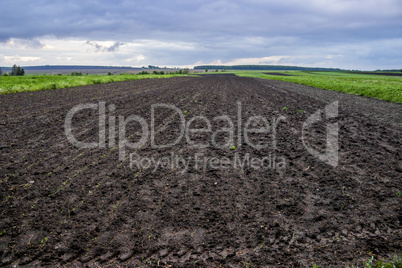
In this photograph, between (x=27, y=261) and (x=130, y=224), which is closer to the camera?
(x=27, y=261)

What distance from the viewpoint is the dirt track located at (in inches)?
139

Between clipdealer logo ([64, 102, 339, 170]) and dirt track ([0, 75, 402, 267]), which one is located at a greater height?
clipdealer logo ([64, 102, 339, 170])

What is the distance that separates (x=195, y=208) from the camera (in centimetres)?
459

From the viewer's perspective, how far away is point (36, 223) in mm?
4070

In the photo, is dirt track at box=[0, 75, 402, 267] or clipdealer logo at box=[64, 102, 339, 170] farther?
clipdealer logo at box=[64, 102, 339, 170]

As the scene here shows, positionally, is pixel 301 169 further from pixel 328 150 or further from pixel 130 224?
pixel 130 224

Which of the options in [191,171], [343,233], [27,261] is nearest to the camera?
[27,261]

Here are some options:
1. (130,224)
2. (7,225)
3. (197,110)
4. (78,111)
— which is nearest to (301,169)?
(130,224)

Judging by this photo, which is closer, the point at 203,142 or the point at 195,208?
the point at 195,208

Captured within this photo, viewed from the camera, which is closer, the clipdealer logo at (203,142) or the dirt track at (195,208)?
the dirt track at (195,208)

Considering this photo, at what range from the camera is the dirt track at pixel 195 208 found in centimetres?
352

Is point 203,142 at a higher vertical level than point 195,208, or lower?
higher

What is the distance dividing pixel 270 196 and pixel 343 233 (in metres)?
1.43

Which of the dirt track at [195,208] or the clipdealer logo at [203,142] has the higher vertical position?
the clipdealer logo at [203,142]
